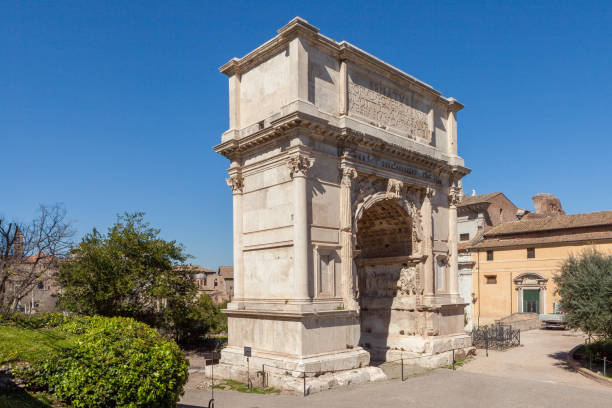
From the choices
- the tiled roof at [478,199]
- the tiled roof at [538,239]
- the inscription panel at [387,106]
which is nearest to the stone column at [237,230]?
the inscription panel at [387,106]

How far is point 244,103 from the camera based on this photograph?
1880 centimetres

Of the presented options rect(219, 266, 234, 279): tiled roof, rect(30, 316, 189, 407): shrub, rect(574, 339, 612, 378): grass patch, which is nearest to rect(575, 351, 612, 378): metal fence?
rect(574, 339, 612, 378): grass patch

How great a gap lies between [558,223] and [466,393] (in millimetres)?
28592

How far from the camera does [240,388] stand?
1584 centimetres

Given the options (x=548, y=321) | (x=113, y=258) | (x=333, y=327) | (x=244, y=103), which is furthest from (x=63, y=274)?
(x=548, y=321)

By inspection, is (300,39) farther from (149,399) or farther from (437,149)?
(149,399)

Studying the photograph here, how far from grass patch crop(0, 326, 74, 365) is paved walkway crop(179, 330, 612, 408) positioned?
459 cm

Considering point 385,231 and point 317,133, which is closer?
point 317,133

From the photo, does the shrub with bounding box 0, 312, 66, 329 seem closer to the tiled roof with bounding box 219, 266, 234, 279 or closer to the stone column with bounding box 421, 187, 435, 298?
the stone column with bounding box 421, 187, 435, 298

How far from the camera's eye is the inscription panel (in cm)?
1858

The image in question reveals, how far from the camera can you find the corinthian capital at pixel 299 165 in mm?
15700

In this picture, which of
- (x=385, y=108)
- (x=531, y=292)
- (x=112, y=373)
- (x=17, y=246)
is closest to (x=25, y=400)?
(x=112, y=373)

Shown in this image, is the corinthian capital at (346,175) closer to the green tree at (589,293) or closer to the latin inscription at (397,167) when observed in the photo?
the latin inscription at (397,167)

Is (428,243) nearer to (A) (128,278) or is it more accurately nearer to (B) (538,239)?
(A) (128,278)
